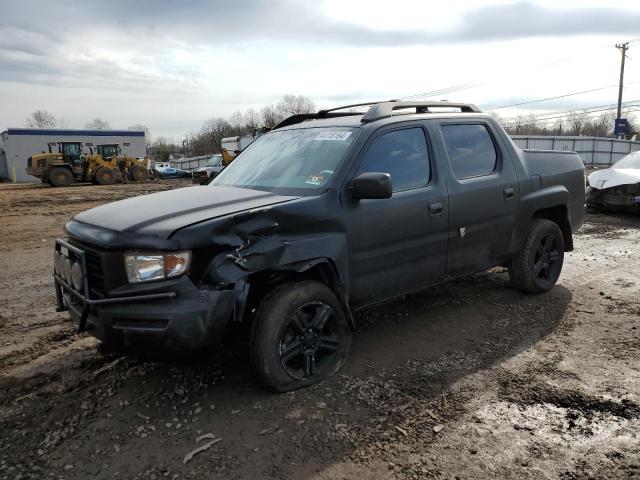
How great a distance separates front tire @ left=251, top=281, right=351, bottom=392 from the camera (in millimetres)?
3113

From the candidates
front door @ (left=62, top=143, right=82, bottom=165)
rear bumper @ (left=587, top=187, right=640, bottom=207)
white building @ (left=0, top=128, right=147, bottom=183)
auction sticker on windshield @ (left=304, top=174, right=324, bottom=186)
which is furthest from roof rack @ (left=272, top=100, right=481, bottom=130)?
white building @ (left=0, top=128, right=147, bottom=183)

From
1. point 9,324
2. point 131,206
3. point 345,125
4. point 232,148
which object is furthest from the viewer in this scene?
point 232,148

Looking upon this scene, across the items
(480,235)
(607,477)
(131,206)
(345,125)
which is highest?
(345,125)

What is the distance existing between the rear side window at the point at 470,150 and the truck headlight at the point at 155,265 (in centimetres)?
250

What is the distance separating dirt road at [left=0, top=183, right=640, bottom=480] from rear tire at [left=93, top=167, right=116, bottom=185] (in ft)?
84.4

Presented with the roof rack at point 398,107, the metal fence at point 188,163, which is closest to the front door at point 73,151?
the metal fence at point 188,163

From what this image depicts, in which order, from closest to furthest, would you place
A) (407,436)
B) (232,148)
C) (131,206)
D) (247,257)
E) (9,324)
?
(407,436) → (247,257) → (131,206) → (9,324) → (232,148)

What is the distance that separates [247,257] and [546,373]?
230cm

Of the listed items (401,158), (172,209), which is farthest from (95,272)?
(401,158)

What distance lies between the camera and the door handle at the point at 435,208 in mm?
3980

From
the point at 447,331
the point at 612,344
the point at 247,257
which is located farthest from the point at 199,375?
the point at 612,344

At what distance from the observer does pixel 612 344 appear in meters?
4.05

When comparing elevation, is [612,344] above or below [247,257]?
below

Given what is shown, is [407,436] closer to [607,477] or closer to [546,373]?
[607,477]
